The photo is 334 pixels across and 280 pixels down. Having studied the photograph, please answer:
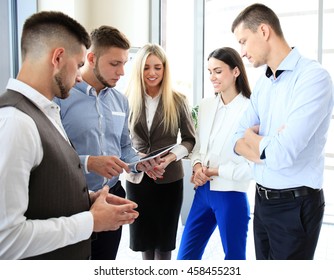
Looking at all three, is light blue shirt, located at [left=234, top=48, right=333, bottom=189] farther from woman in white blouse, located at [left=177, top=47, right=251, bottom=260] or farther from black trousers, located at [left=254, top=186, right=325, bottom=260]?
woman in white blouse, located at [left=177, top=47, right=251, bottom=260]

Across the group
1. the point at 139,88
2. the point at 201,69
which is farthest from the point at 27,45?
the point at 201,69

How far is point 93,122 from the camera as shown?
1.73m

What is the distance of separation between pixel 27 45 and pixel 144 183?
4.51ft

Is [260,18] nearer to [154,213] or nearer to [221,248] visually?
[154,213]

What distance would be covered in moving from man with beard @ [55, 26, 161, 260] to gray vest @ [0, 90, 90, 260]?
495 millimetres

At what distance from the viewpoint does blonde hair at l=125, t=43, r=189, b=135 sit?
2.34 metres

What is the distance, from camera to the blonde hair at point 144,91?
234 cm

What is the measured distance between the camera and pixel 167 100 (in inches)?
92.3

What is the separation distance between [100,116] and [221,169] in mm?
745

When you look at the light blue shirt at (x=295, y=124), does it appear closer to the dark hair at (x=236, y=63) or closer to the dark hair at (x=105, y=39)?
the dark hair at (x=236, y=63)

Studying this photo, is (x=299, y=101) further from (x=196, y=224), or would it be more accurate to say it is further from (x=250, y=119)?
(x=196, y=224)

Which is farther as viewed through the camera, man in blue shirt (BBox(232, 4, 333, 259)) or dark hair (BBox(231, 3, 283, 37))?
dark hair (BBox(231, 3, 283, 37))

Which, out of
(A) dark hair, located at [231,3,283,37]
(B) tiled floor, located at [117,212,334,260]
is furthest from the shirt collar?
(B) tiled floor, located at [117,212,334,260]

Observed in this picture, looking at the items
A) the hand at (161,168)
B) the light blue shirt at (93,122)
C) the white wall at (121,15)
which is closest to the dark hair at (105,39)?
the light blue shirt at (93,122)
